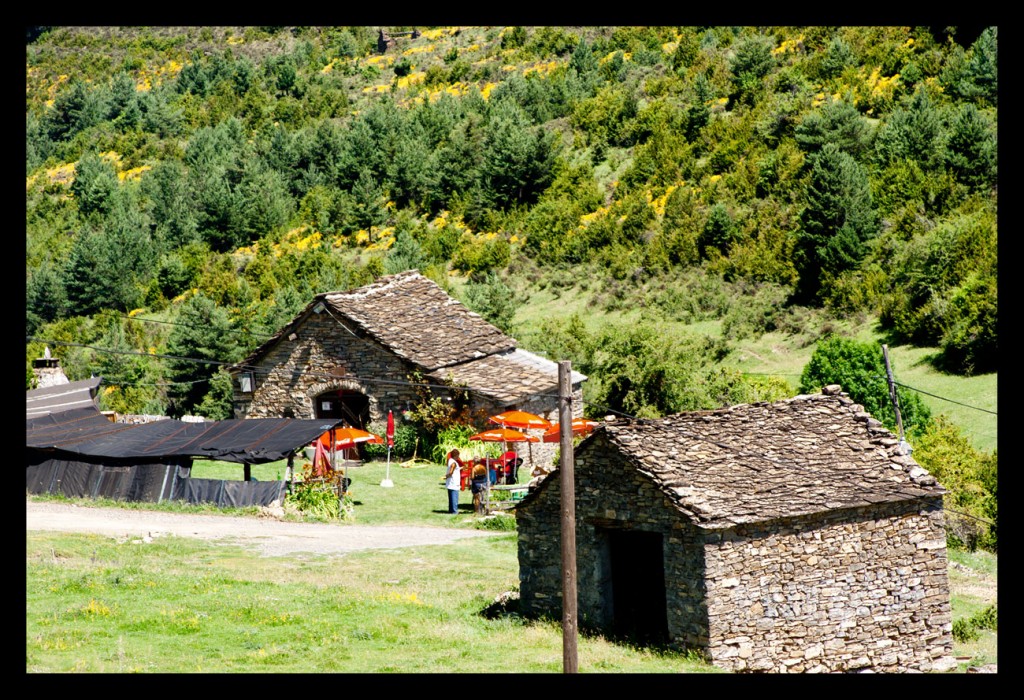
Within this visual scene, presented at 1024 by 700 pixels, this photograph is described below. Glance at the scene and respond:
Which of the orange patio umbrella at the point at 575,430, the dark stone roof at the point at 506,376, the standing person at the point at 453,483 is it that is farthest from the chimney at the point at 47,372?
the standing person at the point at 453,483

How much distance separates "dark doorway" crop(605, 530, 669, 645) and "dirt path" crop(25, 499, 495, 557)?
615cm

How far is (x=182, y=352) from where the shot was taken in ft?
163

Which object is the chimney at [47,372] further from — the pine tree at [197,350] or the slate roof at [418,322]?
the slate roof at [418,322]

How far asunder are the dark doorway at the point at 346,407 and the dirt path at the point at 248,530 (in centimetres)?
1000

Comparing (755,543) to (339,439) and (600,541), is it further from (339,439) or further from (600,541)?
(339,439)

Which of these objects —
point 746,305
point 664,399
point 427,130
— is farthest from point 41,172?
point 664,399

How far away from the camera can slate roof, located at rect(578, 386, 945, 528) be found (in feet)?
53.7

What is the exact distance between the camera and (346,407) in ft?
118

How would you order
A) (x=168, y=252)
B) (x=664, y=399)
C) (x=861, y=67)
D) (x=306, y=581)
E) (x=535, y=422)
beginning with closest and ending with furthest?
(x=306, y=581) < (x=535, y=422) < (x=664, y=399) < (x=861, y=67) < (x=168, y=252)

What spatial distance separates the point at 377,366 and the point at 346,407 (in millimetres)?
1981

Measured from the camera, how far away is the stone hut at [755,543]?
52.5 feet

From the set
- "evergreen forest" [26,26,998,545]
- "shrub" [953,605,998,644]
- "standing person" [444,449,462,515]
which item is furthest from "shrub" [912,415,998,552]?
"standing person" [444,449,462,515]

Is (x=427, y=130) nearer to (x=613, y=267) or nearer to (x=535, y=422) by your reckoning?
(x=613, y=267)

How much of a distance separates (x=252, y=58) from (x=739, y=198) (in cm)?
8972
